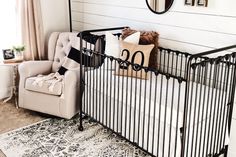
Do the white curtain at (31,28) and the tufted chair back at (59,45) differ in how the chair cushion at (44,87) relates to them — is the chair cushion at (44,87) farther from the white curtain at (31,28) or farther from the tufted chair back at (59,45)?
the white curtain at (31,28)

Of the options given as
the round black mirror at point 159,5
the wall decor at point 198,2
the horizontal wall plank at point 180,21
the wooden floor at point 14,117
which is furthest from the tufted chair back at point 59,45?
the wall decor at point 198,2

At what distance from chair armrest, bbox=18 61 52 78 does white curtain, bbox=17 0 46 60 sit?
1.03 feet

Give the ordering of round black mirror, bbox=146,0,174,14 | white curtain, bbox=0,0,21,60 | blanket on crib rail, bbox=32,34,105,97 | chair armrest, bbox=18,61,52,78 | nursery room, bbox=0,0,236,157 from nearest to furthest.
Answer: nursery room, bbox=0,0,236,157
round black mirror, bbox=146,0,174,14
blanket on crib rail, bbox=32,34,105,97
chair armrest, bbox=18,61,52,78
white curtain, bbox=0,0,21,60

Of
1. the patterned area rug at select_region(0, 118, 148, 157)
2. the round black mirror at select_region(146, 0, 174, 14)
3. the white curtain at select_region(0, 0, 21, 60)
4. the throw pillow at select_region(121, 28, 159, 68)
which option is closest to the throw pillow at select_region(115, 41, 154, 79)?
the throw pillow at select_region(121, 28, 159, 68)

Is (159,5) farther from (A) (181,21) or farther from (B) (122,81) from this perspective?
(B) (122,81)

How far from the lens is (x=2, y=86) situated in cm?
387

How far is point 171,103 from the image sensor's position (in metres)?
2.12

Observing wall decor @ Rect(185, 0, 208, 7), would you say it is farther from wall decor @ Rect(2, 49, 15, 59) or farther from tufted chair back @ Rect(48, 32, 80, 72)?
wall decor @ Rect(2, 49, 15, 59)

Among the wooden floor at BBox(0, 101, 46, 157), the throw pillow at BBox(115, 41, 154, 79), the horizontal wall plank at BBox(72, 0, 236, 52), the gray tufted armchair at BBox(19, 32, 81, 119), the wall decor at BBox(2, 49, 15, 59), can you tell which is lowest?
the wooden floor at BBox(0, 101, 46, 157)

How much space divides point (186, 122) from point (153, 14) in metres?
1.45

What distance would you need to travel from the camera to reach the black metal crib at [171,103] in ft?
6.73

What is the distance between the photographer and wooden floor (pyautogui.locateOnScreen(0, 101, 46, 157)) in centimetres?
313

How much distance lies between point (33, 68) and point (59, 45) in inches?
20.0

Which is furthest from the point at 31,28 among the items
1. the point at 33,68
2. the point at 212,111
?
the point at 212,111
